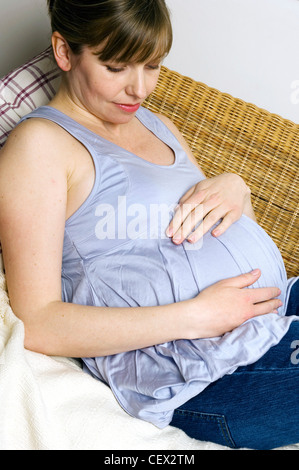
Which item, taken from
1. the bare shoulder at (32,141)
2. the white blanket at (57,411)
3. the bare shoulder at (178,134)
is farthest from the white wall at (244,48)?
the white blanket at (57,411)

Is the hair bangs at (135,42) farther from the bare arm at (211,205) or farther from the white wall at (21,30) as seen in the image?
the white wall at (21,30)

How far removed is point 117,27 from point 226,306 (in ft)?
1.95

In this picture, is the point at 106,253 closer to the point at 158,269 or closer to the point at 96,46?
the point at 158,269

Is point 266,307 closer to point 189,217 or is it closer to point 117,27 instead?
point 189,217

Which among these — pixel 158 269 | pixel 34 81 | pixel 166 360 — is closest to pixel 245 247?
pixel 158 269

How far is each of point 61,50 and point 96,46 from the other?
11 centimetres

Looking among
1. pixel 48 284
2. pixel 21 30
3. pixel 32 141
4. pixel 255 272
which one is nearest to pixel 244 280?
pixel 255 272

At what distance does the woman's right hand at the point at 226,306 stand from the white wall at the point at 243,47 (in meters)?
0.84

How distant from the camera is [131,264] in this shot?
1.24 meters

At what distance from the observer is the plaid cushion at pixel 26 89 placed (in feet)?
4.74

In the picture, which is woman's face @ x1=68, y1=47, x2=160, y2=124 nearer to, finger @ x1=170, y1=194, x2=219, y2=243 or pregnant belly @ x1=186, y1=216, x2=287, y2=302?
finger @ x1=170, y1=194, x2=219, y2=243
